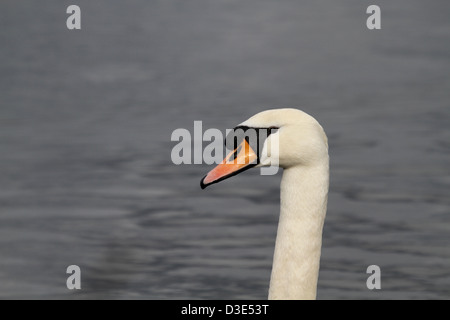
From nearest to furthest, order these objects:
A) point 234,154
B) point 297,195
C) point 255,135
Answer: point 297,195, point 255,135, point 234,154

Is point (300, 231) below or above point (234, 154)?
below

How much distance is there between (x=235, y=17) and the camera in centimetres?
1820

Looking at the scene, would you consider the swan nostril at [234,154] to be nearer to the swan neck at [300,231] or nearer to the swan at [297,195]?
the swan at [297,195]

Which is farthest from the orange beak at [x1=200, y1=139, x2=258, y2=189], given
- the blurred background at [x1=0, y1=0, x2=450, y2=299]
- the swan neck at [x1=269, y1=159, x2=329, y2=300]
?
the blurred background at [x1=0, y1=0, x2=450, y2=299]

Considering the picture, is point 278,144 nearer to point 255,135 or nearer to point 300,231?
point 255,135

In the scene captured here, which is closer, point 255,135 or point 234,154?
point 255,135

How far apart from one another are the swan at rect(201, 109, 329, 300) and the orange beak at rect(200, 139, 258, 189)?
8cm

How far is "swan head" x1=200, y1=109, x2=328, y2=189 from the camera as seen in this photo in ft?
15.1

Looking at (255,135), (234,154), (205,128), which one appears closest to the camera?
(255,135)

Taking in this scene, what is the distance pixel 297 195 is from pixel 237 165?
1.10 ft

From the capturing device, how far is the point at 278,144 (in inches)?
184

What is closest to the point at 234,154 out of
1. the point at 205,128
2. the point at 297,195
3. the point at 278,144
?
the point at 278,144

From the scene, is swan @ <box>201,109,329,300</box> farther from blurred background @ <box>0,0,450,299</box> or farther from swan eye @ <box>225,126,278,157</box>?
blurred background @ <box>0,0,450,299</box>
